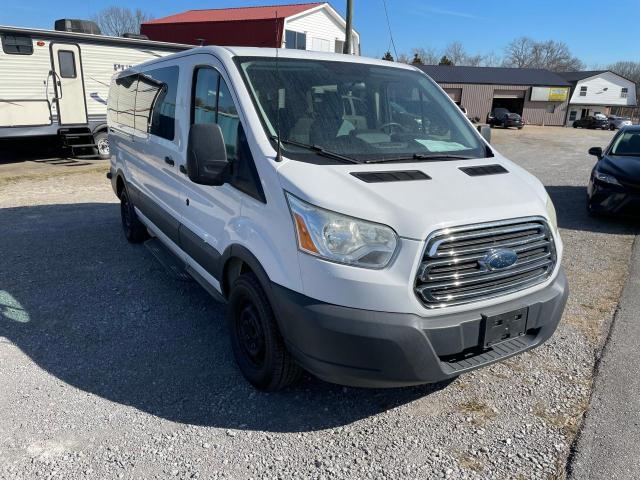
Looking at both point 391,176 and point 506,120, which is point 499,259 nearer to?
point 391,176

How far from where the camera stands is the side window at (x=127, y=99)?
542cm

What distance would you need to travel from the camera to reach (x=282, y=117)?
3096 millimetres

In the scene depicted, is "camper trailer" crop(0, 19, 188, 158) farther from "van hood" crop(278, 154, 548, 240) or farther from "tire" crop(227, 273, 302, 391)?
"van hood" crop(278, 154, 548, 240)

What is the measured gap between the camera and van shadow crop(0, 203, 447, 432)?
303cm

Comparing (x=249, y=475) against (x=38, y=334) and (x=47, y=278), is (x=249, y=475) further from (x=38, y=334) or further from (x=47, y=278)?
(x=47, y=278)

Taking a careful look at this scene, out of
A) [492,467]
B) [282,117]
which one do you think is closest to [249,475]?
[492,467]

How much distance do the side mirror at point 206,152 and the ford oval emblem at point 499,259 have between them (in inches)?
64.3

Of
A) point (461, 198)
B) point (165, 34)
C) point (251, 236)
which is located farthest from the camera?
point (165, 34)

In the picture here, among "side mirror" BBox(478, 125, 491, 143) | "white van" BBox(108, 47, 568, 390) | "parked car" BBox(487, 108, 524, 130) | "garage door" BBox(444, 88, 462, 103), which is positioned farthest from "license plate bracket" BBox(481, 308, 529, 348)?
"garage door" BBox(444, 88, 462, 103)

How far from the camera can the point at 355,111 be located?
3.44 metres

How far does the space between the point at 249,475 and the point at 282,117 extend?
2069mm

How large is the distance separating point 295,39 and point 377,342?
23678mm

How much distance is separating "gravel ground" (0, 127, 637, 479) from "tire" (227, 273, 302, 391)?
14cm

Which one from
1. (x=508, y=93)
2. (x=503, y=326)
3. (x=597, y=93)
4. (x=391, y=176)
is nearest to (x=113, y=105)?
(x=391, y=176)
